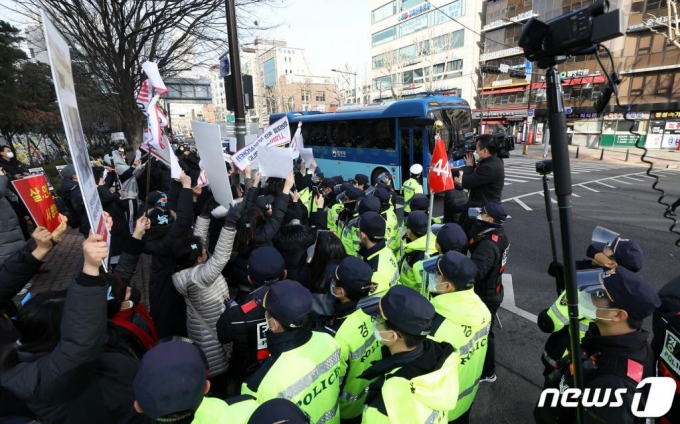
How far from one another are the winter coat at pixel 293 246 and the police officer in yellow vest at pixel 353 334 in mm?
1164

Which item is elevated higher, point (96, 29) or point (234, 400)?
point (96, 29)

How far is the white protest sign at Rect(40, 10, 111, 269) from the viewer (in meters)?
1.48

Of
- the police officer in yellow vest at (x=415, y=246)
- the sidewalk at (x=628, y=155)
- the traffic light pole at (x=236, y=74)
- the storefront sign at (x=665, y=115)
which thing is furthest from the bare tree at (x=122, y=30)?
the storefront sign at (x=665, y=115)

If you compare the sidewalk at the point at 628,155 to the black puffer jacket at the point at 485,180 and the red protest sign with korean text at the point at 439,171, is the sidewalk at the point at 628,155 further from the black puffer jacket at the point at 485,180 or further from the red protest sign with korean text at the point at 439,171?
the red protest sign with korean text at the point at 439,171

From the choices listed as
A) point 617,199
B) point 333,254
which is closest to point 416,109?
point 617,199

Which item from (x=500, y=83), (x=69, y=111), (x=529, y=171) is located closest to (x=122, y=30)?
(x=69, y=111)

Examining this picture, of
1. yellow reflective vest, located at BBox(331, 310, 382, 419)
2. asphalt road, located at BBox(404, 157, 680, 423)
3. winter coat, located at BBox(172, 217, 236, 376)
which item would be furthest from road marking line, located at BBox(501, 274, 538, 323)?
winter coat, located at BBox(172, 217, 236, 376)

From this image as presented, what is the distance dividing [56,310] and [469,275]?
91.7 inches

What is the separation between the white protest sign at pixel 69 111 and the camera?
148 centimetres

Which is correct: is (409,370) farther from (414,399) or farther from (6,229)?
(6,229)

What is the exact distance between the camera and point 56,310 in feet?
5.42

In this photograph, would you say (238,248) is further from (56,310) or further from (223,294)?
(56,310)

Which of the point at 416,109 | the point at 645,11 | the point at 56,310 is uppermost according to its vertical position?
the point at 645,11

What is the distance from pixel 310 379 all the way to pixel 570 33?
187 centimetres
